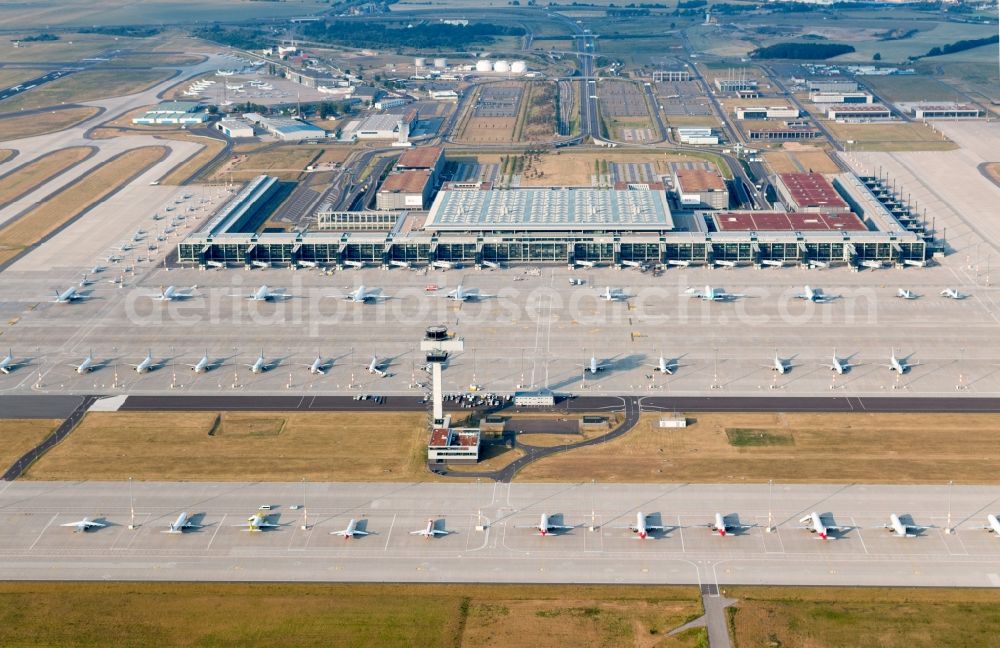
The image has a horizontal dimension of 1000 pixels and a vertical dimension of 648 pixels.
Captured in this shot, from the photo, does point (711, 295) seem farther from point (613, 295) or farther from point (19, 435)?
point (19, 435)

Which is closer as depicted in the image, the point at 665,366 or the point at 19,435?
the point at 19,435

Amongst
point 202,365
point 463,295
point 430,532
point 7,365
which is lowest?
point 430,532

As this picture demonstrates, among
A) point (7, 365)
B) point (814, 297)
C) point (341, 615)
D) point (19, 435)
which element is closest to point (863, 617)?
point (341, 615)

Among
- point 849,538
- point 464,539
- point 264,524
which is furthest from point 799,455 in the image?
point 264,524

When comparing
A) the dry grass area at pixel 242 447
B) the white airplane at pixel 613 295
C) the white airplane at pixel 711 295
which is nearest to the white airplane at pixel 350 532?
the dry grass area at pixel 242 447

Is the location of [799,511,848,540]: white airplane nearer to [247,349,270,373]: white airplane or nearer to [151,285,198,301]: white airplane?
[247,349,270,373]: white airplane

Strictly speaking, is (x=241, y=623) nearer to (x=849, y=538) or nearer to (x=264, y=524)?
(x=264, y=524)

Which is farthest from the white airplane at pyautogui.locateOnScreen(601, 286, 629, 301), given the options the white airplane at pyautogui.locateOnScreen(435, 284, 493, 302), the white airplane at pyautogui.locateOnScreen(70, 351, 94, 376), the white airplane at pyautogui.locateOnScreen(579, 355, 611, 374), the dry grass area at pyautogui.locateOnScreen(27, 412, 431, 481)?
the white airplane at pyautogui.locateOnScreen(70, 351, 94, 376)
